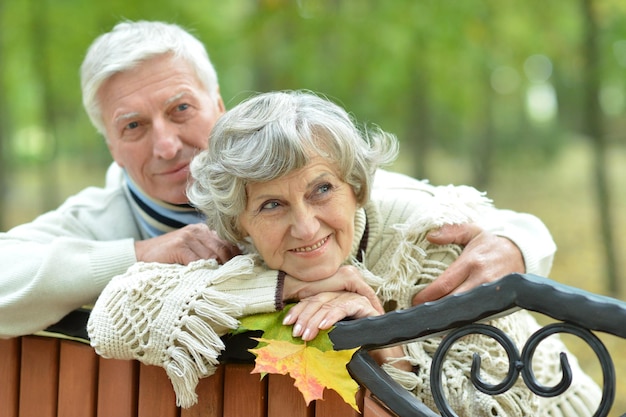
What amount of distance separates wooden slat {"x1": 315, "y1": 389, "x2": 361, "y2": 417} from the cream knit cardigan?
7.5 inches

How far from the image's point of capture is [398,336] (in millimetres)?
1789

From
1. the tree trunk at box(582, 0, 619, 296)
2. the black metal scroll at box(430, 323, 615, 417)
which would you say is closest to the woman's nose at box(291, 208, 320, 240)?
the black metal scroll at box(430, 323, 615, 417)

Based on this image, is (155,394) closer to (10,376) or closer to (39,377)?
(39,377)

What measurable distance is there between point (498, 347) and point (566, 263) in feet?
21.3

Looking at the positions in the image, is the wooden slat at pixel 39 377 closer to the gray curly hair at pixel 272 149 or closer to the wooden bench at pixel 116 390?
Answer: the wooden bench at pixel 116 390

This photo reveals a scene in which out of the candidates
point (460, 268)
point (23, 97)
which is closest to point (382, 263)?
point (460, 268)

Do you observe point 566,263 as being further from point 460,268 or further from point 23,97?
point 23,97

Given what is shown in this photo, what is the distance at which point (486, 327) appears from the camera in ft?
5.51

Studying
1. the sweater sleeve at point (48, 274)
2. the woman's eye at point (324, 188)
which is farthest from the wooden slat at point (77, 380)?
the woman's eye at point (324, 188)

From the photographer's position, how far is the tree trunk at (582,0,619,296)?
20.0 feet

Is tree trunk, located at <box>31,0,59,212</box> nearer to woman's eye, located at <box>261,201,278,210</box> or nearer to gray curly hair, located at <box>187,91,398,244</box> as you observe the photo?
gray curly hair, located at <box>187,91,398,244</box>

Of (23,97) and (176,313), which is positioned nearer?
(176,313)

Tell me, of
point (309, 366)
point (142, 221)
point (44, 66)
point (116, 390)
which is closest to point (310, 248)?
point (309, 366)

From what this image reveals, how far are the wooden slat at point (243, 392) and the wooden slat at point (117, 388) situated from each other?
1.01ft
